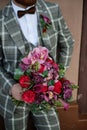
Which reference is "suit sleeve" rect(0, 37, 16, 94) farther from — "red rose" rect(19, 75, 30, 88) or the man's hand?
"red rose" rect(19, 75, 30, 88)

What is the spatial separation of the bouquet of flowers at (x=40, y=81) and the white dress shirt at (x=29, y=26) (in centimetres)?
17

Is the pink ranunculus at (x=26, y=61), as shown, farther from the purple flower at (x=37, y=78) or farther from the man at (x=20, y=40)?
the man at (x=20, y=40)

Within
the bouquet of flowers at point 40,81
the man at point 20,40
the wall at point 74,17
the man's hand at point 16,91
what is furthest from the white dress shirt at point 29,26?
the wall at point 74,17

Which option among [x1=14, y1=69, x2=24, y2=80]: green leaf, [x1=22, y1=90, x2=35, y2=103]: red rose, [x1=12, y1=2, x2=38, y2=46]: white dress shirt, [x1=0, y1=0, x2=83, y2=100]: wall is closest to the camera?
[x1=22, y1=90, x2=35, y2=103]: red rose

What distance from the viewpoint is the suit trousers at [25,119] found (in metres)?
2.24

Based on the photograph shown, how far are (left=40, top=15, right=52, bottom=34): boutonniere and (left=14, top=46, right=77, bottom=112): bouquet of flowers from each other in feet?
0.64

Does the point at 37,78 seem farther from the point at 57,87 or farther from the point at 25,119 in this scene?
the point at 25,119

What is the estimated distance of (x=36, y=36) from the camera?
7.08 ft

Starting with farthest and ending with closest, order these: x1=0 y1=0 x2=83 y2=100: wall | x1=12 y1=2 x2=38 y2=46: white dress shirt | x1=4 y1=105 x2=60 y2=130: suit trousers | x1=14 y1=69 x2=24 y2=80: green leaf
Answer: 1. x1=0 y1=0 x2=83 y2=100: wall
2. x1=4 y1=105 x2=60 y2=130: suit trousers
3. x1=12 y1=2 x2=38 y2=46: white dress shirt
4. x1=14 y1=69 x2=24 y2=80: green leaf

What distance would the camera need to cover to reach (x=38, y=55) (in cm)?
196

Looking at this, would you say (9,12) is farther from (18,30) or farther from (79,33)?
(79,33)

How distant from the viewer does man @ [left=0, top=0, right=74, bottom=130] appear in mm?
2105

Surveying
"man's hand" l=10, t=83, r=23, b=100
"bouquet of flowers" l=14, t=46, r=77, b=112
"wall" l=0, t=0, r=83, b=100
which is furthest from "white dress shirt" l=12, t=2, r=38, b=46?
"wall" l=0, t=0, r=83, b=100

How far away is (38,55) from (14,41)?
0.22 metres
